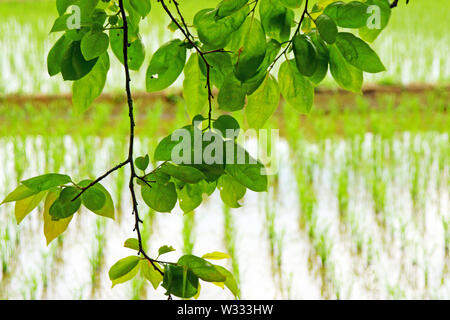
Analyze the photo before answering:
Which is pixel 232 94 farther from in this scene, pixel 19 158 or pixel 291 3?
pixel 19 158

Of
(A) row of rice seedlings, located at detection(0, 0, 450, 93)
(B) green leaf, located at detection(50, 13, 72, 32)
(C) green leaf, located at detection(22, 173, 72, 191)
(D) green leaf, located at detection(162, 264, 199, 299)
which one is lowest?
(D) green leaf, located at detection(162, 264, 199, 299)

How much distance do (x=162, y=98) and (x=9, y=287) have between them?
2.09 m

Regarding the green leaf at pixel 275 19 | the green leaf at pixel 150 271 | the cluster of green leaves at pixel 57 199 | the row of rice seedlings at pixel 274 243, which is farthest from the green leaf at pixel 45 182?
the row of rice seedlings at pixel 274 243

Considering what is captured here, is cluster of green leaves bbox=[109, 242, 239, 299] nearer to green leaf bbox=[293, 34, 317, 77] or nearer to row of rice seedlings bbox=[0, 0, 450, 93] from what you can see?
green leaf bbox=[293, 34, 317, 77]

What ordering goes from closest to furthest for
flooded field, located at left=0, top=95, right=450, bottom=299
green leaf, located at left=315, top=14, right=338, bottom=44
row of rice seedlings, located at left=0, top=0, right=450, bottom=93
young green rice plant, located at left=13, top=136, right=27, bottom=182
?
green leaf, located at left=315, top=14, right=338, bottom=44 → flooded field, located at left=0, top=95, right=450, bottom=299 → young green rice plant, located at left=13, top=136, right=27, bottom=182 → row of rice seedlings, located at left=0, top=0, right=450, bottom=93

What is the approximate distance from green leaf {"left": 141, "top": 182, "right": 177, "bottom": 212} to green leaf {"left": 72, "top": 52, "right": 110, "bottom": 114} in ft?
0.35

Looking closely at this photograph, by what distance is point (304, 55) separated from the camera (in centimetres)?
46

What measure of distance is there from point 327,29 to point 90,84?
0.22 meters

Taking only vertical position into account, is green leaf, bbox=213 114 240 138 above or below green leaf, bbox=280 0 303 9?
below

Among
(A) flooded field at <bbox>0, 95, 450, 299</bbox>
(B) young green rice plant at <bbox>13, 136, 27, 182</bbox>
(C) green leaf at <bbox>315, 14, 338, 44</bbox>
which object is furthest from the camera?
(B) young green rice plant at <bbox>13, 136, 27, 182</bbox>

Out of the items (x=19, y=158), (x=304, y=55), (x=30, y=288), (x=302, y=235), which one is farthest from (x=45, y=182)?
(x=19, y=158)

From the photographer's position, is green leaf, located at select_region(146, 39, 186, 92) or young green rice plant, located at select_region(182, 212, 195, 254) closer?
green leaf, located at select_region(146, 39, 186, 92)

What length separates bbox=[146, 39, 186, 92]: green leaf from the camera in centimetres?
55

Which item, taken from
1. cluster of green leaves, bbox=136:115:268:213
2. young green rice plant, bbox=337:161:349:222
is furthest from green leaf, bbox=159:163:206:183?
young green rice plant, bbox=337:161:349:222
